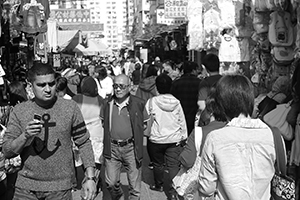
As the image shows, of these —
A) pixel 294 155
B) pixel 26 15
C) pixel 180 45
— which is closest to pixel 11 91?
pixel 26 15

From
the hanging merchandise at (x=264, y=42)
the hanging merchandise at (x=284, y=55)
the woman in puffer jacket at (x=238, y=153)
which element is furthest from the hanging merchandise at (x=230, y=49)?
the woman in puffer jacket at (x=238, y=153)

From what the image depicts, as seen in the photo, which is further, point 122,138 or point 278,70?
point 278,70

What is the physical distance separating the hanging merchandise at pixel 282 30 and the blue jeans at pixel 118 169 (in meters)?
2.86

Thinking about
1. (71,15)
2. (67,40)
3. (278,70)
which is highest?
(71,15)

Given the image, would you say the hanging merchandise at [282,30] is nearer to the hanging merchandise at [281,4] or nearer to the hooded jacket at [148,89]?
the hanging merchandise at [281,4]

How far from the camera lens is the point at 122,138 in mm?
5992

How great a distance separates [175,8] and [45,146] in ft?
53.0

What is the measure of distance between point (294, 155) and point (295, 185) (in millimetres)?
552

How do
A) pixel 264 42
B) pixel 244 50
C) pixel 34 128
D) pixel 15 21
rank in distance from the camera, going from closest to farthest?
pixel 34 128 < pixel 264 42 < pixel 15 21 < pixel 244 50

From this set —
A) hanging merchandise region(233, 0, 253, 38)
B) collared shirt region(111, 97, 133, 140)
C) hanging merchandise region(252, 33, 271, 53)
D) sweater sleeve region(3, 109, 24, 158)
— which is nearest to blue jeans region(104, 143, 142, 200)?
collared shirt region(111, 97, 133, 140)

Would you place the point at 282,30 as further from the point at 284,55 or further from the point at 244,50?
the point at 244,50

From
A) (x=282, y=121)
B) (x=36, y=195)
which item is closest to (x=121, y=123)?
(x=282, y=121)

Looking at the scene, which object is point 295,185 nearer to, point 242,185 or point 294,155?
point 294,155

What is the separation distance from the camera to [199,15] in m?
14.2
